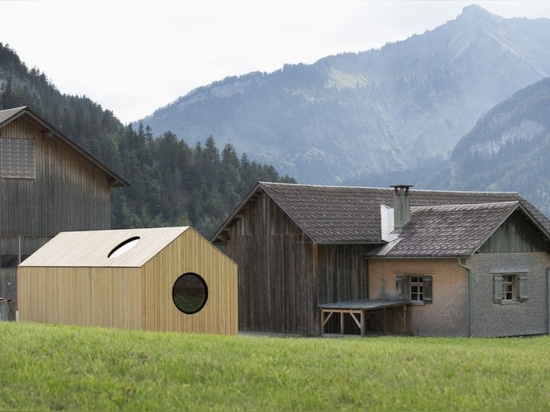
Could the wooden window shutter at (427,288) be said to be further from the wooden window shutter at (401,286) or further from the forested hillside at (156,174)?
the forested hillside at (156,174)

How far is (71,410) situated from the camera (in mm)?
13570

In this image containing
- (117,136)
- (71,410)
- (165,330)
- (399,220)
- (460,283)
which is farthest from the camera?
(117,136)

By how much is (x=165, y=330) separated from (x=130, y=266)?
1.74 m

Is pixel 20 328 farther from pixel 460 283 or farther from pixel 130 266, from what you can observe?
pixel 460 283

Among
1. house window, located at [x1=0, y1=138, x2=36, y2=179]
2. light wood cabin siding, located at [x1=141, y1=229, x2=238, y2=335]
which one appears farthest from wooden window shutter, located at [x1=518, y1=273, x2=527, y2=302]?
house window, located at [x1=0, y1=138, x2=36, y2=179]

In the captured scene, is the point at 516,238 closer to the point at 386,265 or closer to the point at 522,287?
the point at 522,287

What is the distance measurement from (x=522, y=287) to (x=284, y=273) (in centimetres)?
870

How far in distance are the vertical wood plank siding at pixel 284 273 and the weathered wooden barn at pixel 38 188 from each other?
267 inches

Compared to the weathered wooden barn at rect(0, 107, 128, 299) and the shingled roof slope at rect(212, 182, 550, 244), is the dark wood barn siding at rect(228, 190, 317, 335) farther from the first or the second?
the weathered wooden barn at rect(0, 107, 128, 299)

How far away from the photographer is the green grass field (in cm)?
1406

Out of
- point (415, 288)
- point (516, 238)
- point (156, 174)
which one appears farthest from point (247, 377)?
point (156, 174)

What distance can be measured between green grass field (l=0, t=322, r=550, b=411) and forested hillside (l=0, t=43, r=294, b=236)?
98791mm

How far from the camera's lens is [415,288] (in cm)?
3744

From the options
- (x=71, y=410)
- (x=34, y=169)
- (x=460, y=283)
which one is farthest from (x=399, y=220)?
(x=71, y=410)
